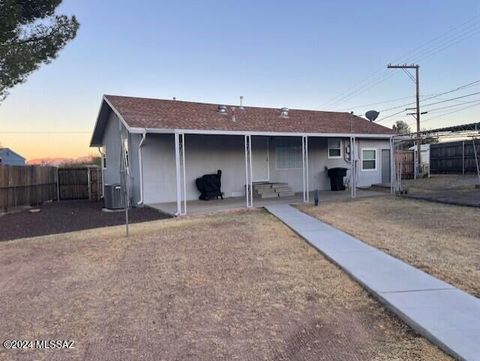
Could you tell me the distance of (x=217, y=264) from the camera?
6016 millimetres

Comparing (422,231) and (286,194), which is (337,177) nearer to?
(286,194)

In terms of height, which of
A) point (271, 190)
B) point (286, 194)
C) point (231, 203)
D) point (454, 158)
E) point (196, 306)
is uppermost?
point (454, 158)

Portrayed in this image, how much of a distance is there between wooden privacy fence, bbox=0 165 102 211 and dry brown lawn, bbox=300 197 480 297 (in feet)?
35.2

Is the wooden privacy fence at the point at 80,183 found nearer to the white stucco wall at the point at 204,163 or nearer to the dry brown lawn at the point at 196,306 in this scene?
the white stucco wall at the point at 204,163

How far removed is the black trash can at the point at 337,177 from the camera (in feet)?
58.4

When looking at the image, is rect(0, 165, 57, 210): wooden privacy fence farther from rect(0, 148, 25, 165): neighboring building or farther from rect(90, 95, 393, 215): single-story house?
rect(0, 148, 25, 165): neighboring building

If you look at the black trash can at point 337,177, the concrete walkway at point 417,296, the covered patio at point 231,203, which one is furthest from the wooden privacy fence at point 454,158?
the concrete walkway at point 417,296

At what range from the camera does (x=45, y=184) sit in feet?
56.0

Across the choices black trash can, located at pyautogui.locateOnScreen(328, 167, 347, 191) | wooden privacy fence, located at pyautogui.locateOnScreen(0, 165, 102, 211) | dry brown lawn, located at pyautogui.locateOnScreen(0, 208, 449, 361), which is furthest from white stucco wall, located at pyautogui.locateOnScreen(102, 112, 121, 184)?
black trash can, located at pyautogui.locateOnScreen(328, 167, 347, 191)

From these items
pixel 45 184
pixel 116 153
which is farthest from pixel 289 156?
pixel 45 184

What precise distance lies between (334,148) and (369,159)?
2078mm

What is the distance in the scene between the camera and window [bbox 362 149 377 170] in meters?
19.1

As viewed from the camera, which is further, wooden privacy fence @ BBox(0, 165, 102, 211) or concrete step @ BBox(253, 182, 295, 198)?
concrete step @ BBox(253, 182, 295, 198)

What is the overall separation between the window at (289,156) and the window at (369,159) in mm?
3698
